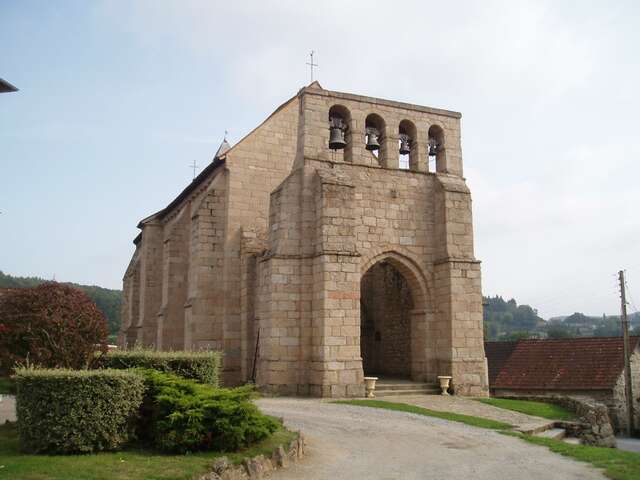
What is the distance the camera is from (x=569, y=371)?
1022 inches

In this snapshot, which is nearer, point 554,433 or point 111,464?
point 111,464

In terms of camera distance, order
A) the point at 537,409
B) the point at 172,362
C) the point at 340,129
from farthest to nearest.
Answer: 1. the point at 340,129
2. the point at 537,409
3. the point at 172,362

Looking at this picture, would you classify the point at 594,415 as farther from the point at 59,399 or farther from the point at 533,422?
the point at 59,399

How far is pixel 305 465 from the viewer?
8.62 m

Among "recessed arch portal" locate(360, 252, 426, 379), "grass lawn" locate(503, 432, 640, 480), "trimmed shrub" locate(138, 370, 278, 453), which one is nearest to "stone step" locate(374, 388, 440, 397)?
"recessed arch portal" locate(360, 252, 426, 379)

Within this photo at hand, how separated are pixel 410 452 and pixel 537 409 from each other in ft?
23.2

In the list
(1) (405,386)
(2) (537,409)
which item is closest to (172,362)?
(1) (405,386)

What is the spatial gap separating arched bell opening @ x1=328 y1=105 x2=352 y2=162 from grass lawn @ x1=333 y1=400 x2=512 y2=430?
728cm

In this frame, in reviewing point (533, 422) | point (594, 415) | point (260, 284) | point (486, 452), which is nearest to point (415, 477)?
point (486, 452)

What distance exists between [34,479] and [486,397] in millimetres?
13576

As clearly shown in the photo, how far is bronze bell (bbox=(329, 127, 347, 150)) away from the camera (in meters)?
18.0

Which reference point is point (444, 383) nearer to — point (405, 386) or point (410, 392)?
point (410, 392)

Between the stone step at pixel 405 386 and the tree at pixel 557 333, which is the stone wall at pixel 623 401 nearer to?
the stone step at pixel 405 386

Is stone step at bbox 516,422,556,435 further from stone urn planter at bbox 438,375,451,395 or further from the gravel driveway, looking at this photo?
stone urn planter at bbox 438,375,451,395
